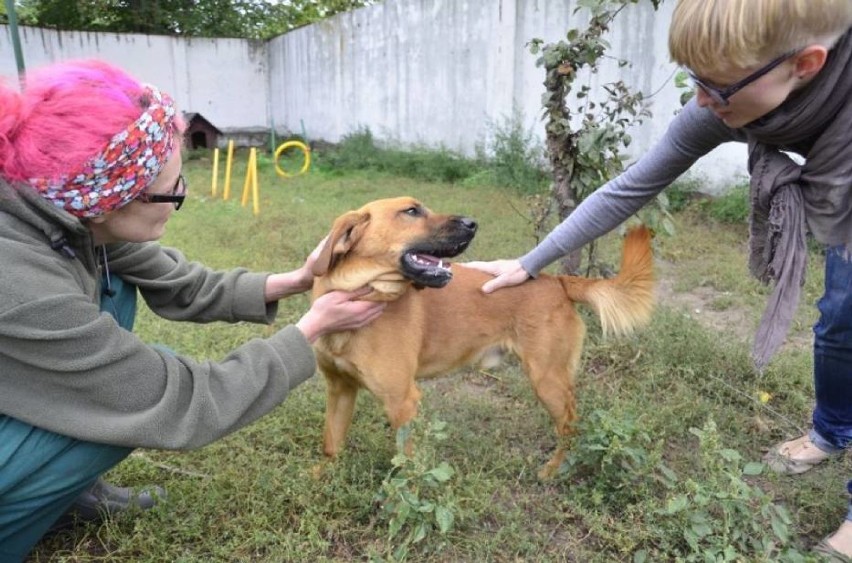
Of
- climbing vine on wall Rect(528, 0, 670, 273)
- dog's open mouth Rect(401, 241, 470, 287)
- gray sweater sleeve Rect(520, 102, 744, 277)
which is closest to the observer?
gray sweater sleeve Rect(520, 102, 744, 277)

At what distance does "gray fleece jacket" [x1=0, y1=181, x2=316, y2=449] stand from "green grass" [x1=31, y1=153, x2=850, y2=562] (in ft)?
2.14

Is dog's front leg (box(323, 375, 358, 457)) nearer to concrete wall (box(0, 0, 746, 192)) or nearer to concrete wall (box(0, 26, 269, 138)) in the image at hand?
concrete wall (box(0, 0, 746, 192))

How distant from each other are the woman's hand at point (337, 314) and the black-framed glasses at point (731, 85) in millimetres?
1410

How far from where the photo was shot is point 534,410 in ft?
11.3

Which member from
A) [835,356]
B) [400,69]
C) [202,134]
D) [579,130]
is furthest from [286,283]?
[202,134]

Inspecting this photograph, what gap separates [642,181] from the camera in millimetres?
2475

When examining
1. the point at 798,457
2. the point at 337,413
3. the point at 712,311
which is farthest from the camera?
the point at 712,311

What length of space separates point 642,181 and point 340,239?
1.20m

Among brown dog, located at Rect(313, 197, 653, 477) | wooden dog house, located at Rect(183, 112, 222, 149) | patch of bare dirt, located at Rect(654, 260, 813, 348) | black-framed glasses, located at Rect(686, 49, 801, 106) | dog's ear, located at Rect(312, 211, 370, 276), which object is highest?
black-framed glasses, located at Rect(686, 49, 801, 106)

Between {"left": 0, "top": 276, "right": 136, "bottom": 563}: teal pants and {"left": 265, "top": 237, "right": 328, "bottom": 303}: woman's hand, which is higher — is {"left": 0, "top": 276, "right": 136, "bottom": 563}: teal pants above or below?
below

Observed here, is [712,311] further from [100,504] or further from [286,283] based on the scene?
[100,504]

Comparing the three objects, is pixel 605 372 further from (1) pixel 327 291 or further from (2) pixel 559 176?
(1) pixel 327 291

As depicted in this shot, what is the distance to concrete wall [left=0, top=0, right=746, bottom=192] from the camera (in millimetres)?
7992

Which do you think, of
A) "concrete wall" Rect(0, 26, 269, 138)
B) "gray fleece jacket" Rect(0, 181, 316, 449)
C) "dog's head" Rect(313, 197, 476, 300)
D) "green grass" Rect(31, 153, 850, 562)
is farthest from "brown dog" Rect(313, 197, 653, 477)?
"concrete wall" Rect(0, 26, 269, 138)
